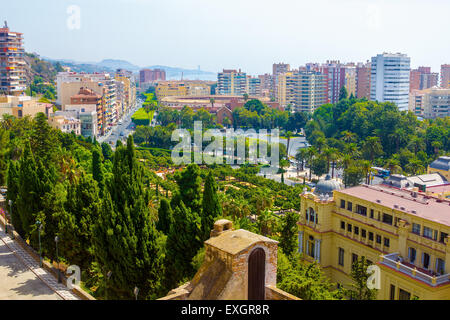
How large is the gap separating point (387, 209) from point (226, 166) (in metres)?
42.7

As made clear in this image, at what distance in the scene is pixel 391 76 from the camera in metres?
134

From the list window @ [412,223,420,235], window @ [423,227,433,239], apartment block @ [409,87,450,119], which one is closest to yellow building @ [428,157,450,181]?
window @ [412,223,420,235]

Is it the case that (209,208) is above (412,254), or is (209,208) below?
above

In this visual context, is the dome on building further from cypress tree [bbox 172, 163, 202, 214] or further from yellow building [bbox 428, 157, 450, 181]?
yellow building [bbox 428, 157, 450, 181]

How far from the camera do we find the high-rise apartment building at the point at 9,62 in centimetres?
9362

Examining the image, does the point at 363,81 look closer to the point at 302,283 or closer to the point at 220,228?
the point at 302,283

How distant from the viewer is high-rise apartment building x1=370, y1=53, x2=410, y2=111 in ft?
438

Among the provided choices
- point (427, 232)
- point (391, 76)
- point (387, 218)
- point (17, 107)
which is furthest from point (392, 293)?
point (391, 76)

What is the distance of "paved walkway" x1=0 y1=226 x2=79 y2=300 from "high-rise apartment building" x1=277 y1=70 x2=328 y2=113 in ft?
381

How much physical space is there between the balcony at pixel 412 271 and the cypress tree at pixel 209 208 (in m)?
8.94

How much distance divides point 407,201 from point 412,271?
6.49 m

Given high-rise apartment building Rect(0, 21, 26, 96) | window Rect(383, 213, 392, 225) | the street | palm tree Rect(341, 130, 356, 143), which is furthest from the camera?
the street
